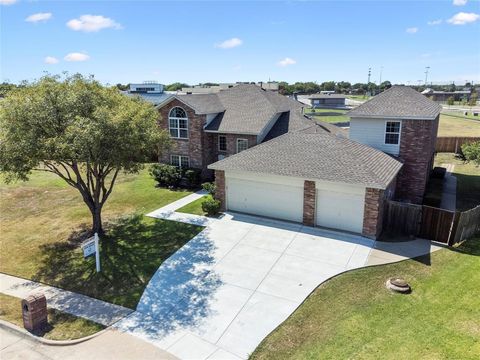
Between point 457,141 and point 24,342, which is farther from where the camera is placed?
point 457,141

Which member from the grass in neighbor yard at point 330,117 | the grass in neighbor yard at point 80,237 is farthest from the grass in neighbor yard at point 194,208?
the grass in neighbor yard at point 330,117

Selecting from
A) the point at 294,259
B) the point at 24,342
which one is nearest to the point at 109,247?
the point at 24,342

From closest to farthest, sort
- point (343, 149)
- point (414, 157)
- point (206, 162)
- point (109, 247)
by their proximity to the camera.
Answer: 1. point (109, 247)
2. point (343, 149)
3. point (414, 157)
4. point (206, 162)

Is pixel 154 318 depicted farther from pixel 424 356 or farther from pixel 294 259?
pixel 424 356

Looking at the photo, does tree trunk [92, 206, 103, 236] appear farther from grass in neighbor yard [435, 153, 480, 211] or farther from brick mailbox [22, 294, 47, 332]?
grass in neighbor yard [435, 153, 480, 211]

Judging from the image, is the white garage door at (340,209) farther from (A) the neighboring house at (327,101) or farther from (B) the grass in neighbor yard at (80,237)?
(A) the neighboring house at (327,101)

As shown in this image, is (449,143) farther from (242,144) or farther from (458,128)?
(242,144)
